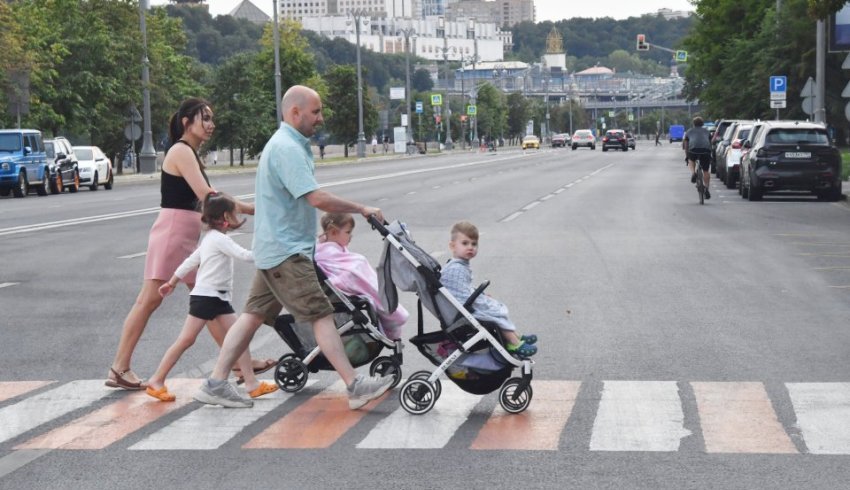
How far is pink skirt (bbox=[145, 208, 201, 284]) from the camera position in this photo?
30.5 ft

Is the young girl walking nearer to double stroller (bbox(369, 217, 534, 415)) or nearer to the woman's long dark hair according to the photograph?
the woman's long dark hair

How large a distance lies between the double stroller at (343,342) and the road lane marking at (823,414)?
2.28m

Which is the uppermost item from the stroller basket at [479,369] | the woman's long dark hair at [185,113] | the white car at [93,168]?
the woman's long dark hair at [185,113]

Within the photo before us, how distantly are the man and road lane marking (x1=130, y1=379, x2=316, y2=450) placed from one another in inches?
4.3

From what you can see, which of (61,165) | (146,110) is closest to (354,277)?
(61,165)

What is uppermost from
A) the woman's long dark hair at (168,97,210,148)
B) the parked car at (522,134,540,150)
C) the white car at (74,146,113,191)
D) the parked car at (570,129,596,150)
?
the woman's long dark hair at (168,97,210,148)

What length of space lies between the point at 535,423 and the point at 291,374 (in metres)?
1.66

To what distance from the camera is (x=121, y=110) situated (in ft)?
226

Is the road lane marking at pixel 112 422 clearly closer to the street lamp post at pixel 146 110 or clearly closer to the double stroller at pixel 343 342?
the double stroller at pixel 343 342

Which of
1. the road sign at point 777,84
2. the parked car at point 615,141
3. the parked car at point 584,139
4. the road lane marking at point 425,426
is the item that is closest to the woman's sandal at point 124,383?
the road lane marking at point 425,426

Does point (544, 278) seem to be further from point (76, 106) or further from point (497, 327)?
point (76, 106)

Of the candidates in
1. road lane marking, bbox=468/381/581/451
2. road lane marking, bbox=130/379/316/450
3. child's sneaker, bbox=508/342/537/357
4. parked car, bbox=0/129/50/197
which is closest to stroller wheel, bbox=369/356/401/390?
road lane marking, bbox=130/379/316/450

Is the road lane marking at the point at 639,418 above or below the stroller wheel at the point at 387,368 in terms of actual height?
below

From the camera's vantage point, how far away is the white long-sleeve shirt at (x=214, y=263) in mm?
8766
